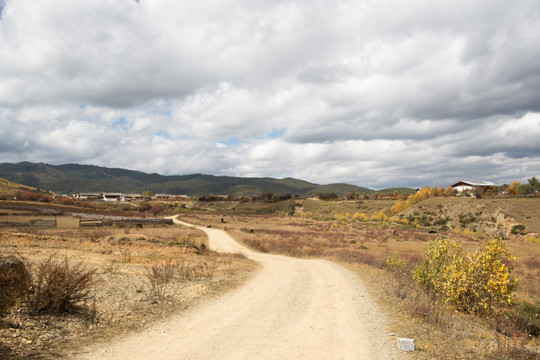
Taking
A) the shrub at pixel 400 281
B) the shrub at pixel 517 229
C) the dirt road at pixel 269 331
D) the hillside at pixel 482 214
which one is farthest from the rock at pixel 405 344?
the shrub at pixel 517 229

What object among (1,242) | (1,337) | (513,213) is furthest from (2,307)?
(513,213)

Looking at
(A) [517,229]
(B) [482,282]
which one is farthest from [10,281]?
(A) [517,229]

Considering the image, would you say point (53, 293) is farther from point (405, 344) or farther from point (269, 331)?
point (405, 344)

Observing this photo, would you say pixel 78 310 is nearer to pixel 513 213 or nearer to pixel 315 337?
pixel 315 337

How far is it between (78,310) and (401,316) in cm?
982

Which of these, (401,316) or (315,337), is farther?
(401,316)

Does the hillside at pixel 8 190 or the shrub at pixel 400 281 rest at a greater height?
the hillside at pixel 8 190

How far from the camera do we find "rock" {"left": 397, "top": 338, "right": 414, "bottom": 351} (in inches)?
300

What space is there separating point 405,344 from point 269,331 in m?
3.47

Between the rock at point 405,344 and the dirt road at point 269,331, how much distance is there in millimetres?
227

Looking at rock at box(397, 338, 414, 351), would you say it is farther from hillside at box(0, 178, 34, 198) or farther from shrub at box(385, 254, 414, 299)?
hillside at box(0, 178, 34, 198)

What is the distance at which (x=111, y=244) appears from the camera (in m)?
24.6

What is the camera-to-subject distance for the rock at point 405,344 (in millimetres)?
7627

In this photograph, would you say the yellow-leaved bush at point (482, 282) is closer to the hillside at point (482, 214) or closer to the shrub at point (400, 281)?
the shrub at point (400, 281)
